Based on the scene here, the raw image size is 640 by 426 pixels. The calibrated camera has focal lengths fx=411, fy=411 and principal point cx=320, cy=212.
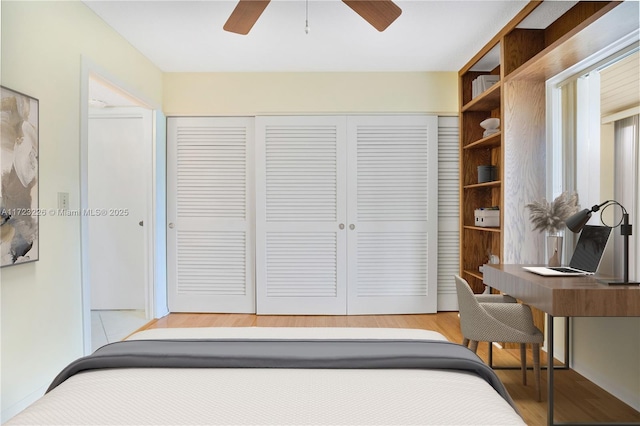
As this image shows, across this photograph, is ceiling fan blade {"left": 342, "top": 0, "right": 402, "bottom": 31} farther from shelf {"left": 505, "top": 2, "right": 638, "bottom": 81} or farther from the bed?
the bed

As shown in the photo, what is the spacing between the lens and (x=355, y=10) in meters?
2.27

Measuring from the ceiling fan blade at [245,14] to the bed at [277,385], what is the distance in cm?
169

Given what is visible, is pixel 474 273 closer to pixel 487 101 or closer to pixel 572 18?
pixel 487 101

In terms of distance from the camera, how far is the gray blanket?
1433 millimetres

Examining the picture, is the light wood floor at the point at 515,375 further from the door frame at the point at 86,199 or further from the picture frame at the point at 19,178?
the picture frame at the point at 19,178

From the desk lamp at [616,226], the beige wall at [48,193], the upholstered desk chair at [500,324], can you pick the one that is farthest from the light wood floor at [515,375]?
the beige wall at [48,193]

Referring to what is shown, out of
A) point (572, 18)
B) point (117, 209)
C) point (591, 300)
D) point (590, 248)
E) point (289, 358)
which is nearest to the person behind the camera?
point (289, 358)

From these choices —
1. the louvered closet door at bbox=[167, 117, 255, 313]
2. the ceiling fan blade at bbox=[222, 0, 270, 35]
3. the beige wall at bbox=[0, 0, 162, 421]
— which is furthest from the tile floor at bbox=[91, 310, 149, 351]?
the ceiling fan blade at bbox=[222, 0, 270, 35]

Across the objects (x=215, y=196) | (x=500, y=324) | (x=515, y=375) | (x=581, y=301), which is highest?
(x=215, y=196)

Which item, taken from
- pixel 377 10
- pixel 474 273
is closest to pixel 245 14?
pixel 377 10

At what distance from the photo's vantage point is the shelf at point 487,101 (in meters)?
3.39

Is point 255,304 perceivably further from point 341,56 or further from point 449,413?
point 449,413

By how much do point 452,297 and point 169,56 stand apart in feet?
12.0

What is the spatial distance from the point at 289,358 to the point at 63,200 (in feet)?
6.49
